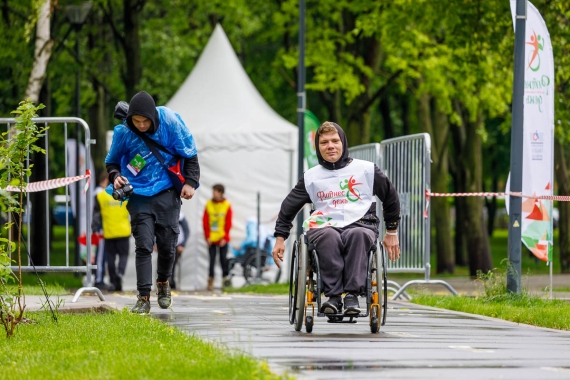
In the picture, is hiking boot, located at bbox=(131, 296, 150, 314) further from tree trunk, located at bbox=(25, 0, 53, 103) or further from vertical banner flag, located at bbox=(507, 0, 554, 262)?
tree trunk, located at bbox=(25, 0, 53, 103)

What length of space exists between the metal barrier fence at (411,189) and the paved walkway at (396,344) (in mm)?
3610

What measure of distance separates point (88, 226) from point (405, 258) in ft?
15.5

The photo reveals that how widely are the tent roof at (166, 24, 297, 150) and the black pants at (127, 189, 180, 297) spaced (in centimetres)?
1210

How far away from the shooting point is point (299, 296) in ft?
27.9

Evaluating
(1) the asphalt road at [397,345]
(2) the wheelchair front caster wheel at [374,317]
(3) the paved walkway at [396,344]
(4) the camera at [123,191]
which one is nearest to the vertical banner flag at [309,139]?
(3) the paved walkway at [396,344]

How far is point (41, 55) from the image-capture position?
21.0 metres

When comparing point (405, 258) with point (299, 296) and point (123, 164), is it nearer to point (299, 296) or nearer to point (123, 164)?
point (123, 164)

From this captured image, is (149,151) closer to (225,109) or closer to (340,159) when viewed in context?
(340,159)

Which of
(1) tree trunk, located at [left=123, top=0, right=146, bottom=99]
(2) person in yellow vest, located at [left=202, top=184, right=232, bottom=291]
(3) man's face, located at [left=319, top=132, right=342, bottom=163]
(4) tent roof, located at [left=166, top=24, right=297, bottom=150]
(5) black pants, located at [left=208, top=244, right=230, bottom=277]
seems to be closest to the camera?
(3) man's face, located at [left=319, top=132, right=342, bottom=163]

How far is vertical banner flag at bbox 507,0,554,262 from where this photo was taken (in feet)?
43.2

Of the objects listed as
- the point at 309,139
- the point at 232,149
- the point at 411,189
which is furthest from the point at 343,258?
the point at 232,149

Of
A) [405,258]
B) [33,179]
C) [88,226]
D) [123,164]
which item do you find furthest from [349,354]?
[33,179]

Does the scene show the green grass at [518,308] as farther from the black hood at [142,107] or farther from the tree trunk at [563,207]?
the tree trunk at [563,207]

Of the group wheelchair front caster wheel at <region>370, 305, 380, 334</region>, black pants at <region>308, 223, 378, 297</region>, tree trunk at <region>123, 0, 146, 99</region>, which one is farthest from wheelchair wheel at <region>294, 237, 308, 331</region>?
tree trunk at <region>123, 0, 146, 99</region>
